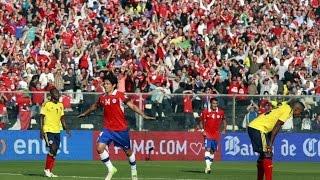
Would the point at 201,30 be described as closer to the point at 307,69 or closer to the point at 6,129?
the point at 307,69

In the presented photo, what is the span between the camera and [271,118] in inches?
897

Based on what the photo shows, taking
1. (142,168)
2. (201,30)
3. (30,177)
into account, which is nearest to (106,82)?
(30,177)

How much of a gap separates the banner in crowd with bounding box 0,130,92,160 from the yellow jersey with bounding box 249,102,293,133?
15.3m

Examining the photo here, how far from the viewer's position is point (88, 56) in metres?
41.3

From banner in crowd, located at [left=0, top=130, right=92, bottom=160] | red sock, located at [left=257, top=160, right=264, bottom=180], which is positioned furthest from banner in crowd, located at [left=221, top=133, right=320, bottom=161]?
red sock, located at [left=257, top=160, right=264, bottom=180]

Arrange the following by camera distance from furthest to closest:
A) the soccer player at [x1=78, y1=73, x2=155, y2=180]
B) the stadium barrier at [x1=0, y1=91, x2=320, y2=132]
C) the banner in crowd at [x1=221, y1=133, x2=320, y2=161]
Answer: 1. the banner in crowd at [x1=221, y1=133, x2=320, y2=161]
2. the stadium barrier at [x1=0, y1=91, x2=320, y2=132]
3. the soccer player at [x1=78, y1=73, x2=155, y2=180]

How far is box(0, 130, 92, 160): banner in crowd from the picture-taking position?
37.1m

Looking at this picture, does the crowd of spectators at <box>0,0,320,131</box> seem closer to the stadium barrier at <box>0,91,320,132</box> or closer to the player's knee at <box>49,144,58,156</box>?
the stadium barrier at <box>0,91,320,132</box>

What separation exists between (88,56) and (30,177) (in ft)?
46.3

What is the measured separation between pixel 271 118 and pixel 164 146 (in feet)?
52.4

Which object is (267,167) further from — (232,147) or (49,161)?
(232,147)

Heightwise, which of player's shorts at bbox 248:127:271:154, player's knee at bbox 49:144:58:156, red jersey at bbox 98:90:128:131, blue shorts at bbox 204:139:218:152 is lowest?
blue shorts at bbox 204:139:218:152

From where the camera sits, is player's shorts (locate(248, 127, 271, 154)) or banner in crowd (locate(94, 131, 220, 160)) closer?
player's shorts (locate(248, 127, 271, 154))

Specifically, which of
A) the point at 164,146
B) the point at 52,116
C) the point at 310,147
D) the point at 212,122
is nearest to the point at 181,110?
the point at 164,146
